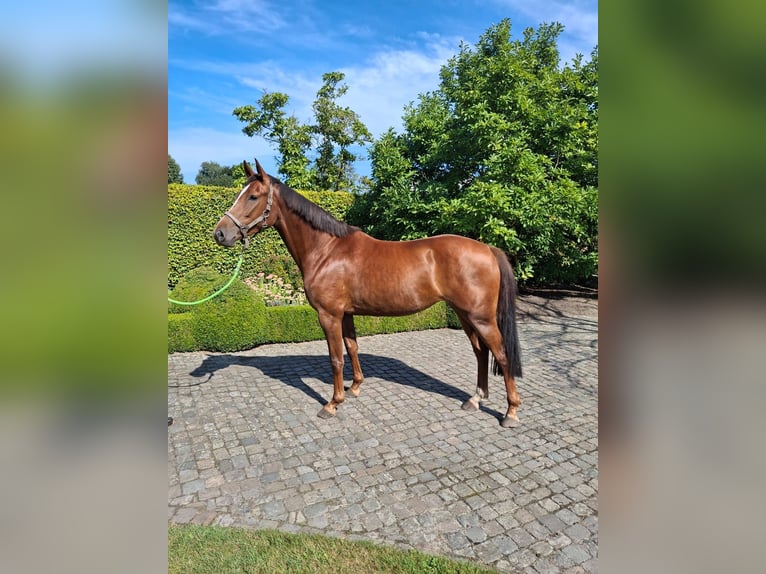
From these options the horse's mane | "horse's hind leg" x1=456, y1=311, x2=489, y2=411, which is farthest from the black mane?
"horse's hind leg" x1=456, y1=311, x2=489, y2=411

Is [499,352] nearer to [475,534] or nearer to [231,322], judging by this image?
[475,534]

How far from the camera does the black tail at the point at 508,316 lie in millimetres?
4176

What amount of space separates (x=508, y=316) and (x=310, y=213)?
251 centimetres

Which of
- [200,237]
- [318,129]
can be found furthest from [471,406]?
[318,129]

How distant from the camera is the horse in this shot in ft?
13.5

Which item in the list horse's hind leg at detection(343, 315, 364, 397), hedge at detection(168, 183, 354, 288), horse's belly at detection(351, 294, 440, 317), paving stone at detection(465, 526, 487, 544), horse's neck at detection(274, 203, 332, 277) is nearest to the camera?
paving stone at detection(465, 526, 487, 544)

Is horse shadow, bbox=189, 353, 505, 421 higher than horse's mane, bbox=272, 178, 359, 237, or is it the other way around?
horse's mane, bbox=272, 178, 359, 237

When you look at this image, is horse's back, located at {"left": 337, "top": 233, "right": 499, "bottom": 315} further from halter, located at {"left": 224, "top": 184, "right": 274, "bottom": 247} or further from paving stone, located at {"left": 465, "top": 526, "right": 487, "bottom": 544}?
paving stone, located at {"left": 465, "top": 526, "right": 487, "bottom": 544}

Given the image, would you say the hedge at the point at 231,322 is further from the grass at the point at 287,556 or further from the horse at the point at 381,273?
the grass at the point at 287,556

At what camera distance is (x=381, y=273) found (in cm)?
432

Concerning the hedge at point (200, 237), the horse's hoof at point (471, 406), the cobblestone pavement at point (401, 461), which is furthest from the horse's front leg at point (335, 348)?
the hedge at point (200, 237)

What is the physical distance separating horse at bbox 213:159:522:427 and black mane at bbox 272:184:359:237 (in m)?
0.01

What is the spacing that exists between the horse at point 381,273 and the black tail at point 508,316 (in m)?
0.01
